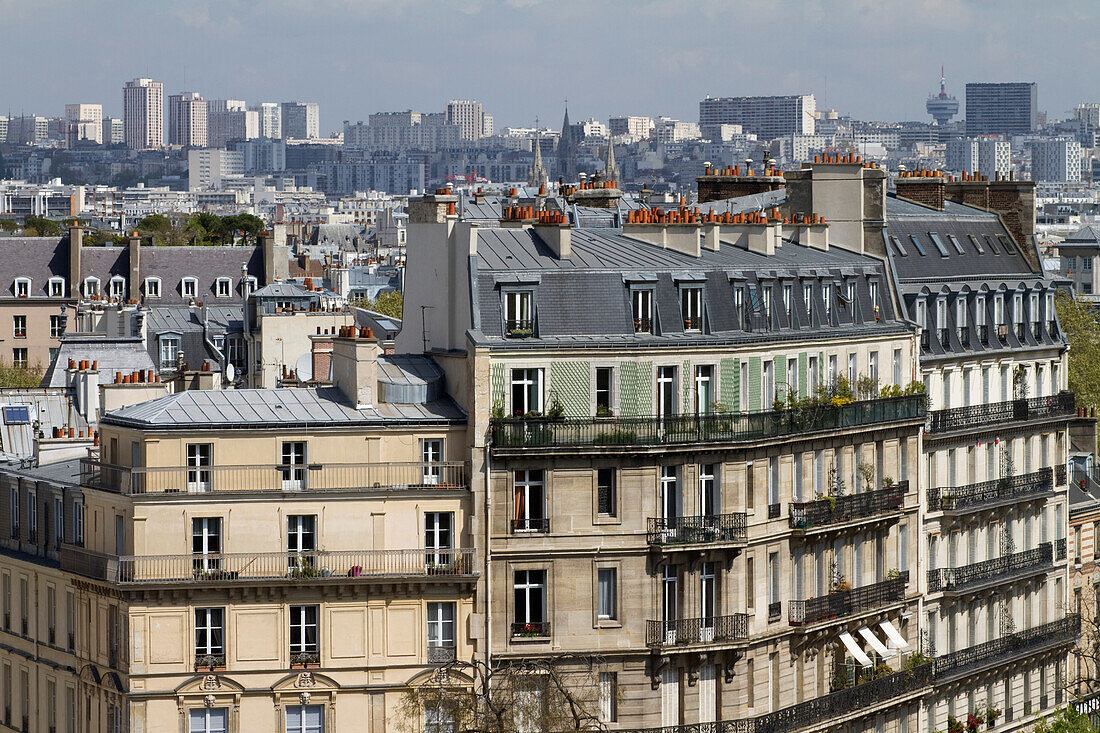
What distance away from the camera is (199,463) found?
59.8 metres

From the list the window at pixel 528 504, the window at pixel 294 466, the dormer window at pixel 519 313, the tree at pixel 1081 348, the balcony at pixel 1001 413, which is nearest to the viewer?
the window at pixel 294 466

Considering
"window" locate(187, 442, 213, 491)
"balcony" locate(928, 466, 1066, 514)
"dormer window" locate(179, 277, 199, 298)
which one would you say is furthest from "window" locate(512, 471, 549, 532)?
"dormer window" locate(179, 277, 199, 298)

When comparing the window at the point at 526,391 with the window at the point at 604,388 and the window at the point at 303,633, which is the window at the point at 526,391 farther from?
the window at the point at 303,633

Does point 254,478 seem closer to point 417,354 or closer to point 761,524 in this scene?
point 417,354

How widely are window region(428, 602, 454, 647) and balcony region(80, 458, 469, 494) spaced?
2.96 metres

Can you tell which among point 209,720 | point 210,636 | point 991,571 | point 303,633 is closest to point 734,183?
point 991,571

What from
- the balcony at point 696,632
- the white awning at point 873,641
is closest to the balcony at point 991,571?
the white awning at point 873,641

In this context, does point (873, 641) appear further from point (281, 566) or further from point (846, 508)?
point (281, 566)

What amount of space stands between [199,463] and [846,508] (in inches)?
758

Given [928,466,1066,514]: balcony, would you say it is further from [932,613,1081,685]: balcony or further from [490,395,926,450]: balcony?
[490,395,926,450]: balcony

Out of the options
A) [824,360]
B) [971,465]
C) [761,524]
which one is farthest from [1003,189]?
[761,524]

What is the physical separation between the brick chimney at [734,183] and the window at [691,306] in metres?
21.3

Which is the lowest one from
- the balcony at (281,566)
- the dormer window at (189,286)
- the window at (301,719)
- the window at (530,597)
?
the window at (301,719)

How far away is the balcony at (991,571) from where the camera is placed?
7619 cm
